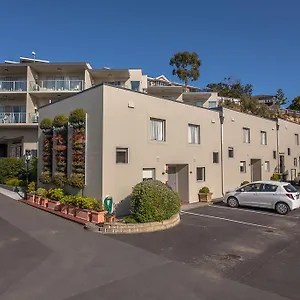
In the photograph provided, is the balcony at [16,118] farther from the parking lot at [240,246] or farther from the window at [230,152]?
the parking lot at [240,246]

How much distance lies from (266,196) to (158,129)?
6.57 m

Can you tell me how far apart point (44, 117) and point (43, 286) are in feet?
43.7

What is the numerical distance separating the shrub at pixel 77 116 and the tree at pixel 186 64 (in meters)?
34.1

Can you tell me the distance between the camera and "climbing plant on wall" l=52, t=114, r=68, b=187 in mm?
14328

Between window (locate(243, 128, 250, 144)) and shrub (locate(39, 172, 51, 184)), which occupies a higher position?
window (locate(243, 128, 250, 144))

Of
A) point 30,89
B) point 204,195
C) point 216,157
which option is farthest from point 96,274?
point 30,89

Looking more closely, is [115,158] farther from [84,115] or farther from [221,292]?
[221,292]

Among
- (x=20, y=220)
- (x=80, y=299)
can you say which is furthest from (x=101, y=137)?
(x=80, y=299)

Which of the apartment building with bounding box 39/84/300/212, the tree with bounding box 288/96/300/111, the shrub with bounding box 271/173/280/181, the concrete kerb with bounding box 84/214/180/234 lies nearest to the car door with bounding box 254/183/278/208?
the apartment building with bounding box 39/84/300/212

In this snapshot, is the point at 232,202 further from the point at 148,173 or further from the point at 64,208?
the point at 64,208

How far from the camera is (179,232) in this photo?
9.87 m

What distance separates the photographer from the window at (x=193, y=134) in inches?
661

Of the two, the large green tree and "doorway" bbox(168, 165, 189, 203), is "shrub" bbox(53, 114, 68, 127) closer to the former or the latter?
"doorway" bbox(168, 165, 189, 203)

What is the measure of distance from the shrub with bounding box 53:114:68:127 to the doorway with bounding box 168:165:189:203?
644 centimetres
